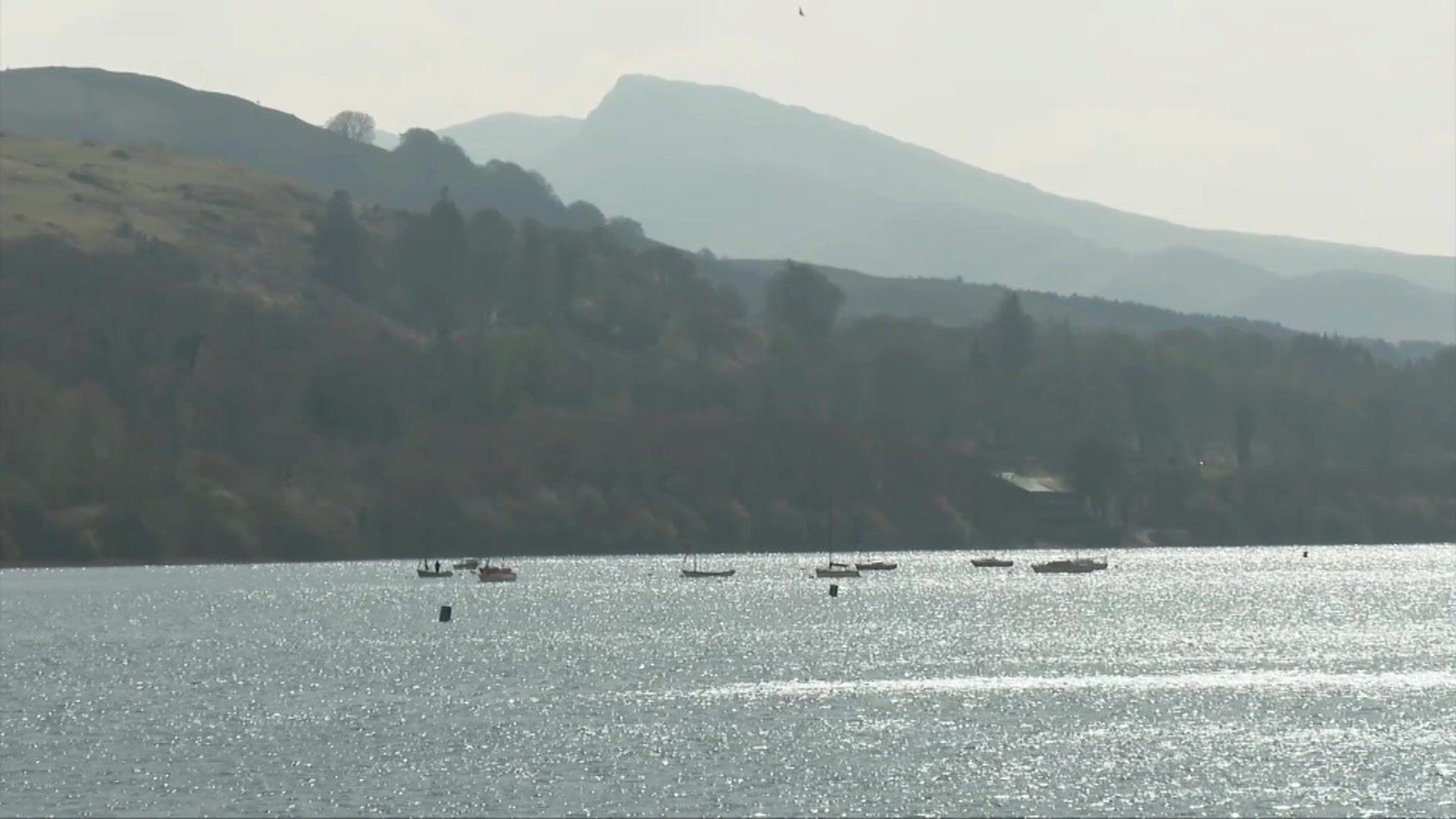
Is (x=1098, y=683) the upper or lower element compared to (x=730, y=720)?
upper

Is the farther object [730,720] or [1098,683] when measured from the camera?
[1098,683]

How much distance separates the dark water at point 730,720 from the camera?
85812 millimetres

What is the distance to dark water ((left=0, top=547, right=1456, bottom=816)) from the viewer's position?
3378 inches

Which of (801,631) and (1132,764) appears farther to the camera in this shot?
(801,631)

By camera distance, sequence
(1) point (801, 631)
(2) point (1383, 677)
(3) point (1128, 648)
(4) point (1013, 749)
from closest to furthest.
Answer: (4) point (1013, 749) < (2) point (1383, 677) < (3) point (1128, 648) < (1) point (801, 631)

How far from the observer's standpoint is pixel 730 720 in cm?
11131

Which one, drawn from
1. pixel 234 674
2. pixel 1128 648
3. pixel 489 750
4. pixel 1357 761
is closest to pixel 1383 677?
pixel 1128 648

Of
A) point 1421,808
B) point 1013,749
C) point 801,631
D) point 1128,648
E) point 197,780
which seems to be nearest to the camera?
point 1421,808

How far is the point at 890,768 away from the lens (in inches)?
3659

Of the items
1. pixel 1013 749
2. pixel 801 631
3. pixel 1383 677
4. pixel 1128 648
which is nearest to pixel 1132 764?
pixel 1013 749

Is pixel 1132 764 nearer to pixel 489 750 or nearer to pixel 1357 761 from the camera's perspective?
pixel 1357 761

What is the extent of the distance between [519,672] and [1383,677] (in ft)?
176

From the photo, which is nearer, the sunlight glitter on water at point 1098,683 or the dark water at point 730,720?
the dark water at point 730,720

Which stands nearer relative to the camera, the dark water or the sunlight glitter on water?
the dark water
